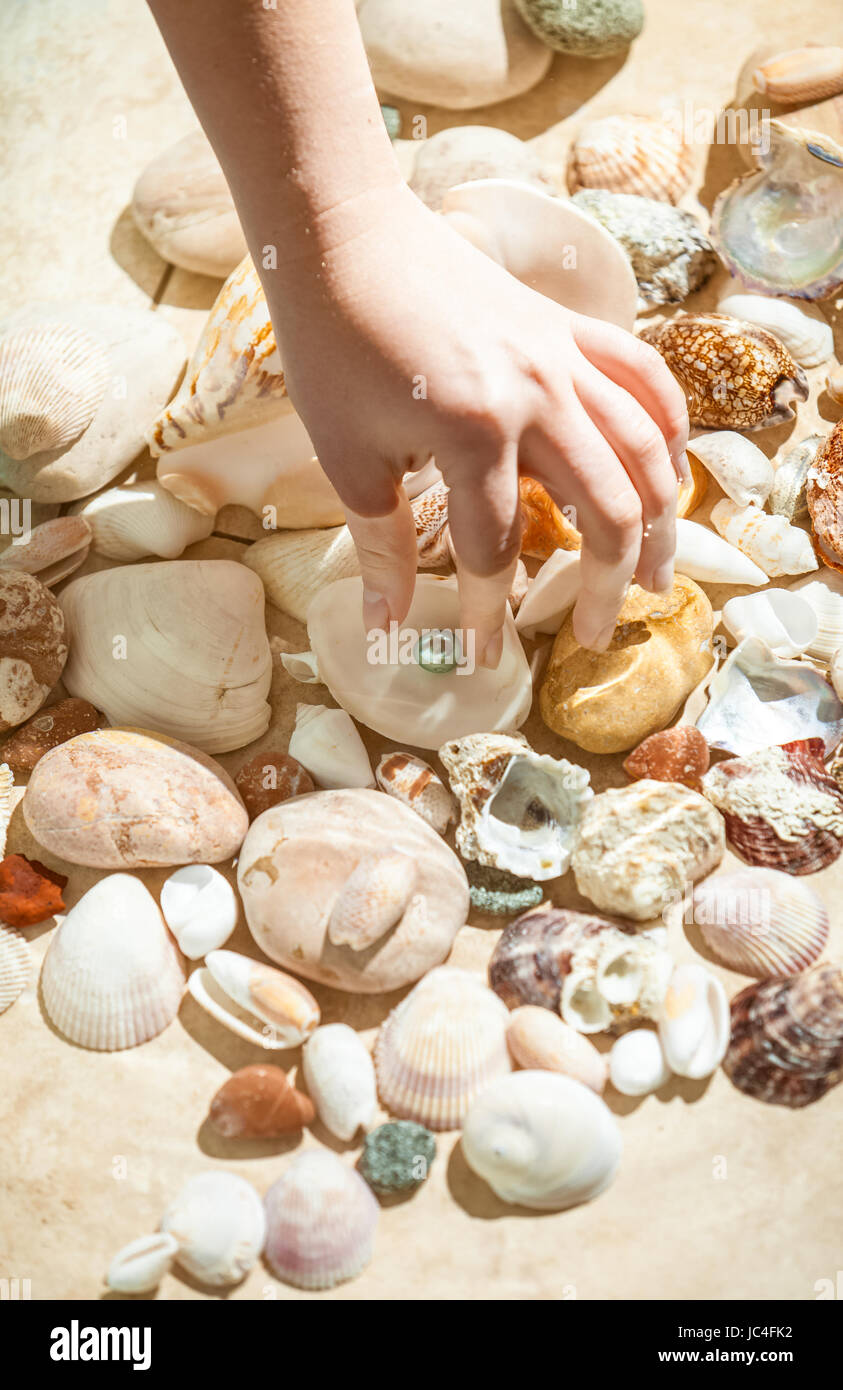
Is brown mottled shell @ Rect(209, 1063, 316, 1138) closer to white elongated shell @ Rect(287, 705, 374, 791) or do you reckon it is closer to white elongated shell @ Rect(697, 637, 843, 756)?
white elongated shell @ Rect(287, 705, 374, 791)

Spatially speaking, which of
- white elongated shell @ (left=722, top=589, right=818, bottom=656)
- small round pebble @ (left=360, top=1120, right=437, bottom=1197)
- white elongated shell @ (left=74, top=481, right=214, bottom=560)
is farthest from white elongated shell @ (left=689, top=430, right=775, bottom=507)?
small round pebble @ (left=360, top=1120, right=437, bottom=1197)

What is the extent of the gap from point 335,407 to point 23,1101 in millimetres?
953

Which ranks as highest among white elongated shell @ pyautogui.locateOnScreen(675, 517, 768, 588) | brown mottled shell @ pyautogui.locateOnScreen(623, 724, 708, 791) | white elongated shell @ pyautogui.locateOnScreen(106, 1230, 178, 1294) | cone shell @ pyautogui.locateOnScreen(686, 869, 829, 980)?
white elongated shell @ pyautogui.locateOnScreen(675, 517, 768, 588)

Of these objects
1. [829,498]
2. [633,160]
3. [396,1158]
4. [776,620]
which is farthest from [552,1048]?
[633,160]

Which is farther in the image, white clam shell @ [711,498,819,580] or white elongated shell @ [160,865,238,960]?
white clam shell @ [711,498,819,580]

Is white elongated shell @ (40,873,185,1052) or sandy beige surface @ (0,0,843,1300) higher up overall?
white elongated shell @ (40,873,185,1052)

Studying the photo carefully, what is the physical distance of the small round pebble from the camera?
129cm

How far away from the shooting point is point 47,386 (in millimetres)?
1763

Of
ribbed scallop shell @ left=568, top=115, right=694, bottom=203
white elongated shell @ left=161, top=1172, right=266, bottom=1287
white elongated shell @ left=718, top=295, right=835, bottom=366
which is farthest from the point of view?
ribbed scallop shell @ left=568, top=115, right=694, bottom=203

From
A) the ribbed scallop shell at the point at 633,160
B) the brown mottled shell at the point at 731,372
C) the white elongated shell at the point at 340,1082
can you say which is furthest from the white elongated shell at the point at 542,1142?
the ribbed scallop shell at the point at 633,160

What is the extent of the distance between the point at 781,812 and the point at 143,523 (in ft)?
3.48

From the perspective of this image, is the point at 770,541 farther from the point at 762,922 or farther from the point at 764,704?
the point at 762,922

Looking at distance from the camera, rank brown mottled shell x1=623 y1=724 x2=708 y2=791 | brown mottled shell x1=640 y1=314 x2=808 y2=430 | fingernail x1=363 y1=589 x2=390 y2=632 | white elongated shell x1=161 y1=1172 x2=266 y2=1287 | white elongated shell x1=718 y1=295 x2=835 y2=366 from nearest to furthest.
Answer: white elongated shell x1=161 y1=1172 x2=266 y2=1287
fingernail x1=363 y1=589 x2=390 y2=632
brown mottled shell x1=623 y1=724 x2=708 y2=791
brown mottled shell x1=640 y1=314 x2=808 y2=430
white elongated shell x1=718 y1=295 x2=835 y2=366

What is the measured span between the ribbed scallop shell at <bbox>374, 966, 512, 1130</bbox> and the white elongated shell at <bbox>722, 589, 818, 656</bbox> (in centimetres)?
67
